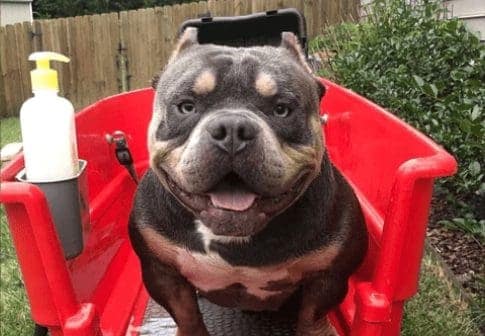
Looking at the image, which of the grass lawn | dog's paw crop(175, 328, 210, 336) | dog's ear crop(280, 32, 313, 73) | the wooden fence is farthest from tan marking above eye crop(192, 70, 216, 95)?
the wooden fence

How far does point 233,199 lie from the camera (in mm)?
1641

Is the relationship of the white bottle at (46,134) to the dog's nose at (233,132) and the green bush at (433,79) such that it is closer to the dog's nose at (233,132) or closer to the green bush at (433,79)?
the dog's nose at (233,132)

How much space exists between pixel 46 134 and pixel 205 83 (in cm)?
48

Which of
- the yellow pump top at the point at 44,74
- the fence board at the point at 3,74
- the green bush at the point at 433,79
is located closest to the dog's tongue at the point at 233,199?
the yellow pump top at the point at 44,74

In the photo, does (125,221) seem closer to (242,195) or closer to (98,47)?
(242,195)

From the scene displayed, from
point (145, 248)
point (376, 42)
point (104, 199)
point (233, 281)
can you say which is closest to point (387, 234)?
point (233, 281)

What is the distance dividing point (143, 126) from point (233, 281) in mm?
1522

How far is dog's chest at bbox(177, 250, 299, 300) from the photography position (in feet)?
6.05

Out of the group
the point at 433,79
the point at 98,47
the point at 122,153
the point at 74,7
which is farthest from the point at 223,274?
the point at 74,7

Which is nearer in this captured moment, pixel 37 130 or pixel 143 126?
pixel 37 130

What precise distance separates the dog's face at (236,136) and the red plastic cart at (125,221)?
0.94 feet

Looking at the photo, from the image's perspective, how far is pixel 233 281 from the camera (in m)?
1.92

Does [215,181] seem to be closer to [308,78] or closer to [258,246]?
[258,246]

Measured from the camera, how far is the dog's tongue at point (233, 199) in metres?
1.62
